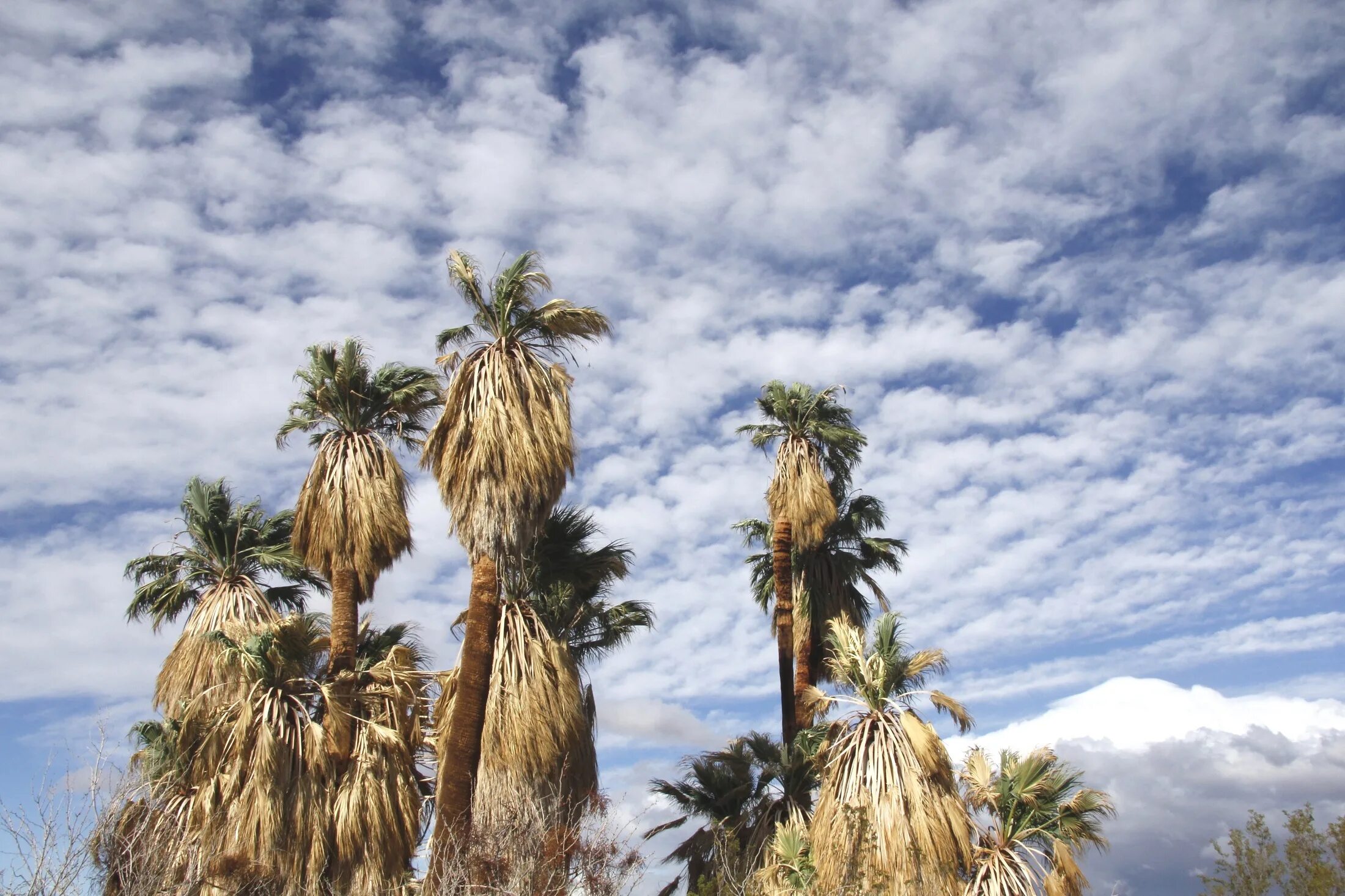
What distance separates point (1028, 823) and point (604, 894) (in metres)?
9.43

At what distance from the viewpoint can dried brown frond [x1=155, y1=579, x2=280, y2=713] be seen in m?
20.9

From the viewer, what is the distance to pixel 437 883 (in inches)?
600

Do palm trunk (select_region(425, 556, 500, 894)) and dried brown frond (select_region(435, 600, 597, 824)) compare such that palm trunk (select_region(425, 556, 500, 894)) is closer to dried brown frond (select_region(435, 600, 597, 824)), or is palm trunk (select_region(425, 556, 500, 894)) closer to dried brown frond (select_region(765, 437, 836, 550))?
dried brown frond (select_region(435, 600, 597, 824))

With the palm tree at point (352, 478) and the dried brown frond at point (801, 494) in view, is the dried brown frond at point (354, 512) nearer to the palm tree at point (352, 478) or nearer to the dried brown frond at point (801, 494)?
the palm tree at point (352, 478)

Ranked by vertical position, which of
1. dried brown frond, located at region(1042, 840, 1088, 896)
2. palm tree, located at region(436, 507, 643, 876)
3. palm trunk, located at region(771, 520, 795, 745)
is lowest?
dried brown frond, located at region(1042, 840, 1088, 896)

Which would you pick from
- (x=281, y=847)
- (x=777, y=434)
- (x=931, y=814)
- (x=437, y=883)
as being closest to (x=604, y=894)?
(x=437, y=883)

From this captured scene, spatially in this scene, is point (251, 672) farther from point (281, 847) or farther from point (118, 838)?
point (118, 838)

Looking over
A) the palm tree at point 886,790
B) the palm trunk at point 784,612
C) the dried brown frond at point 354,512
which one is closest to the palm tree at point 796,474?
the palm trunk at point 784,612

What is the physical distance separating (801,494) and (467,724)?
43.2 ft

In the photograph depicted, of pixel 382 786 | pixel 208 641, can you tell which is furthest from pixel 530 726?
pixel 208 641

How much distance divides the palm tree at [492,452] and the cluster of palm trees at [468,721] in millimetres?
44

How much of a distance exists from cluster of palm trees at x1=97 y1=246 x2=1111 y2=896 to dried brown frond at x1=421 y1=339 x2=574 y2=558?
0.05 metres

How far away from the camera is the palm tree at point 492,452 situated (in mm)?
16625

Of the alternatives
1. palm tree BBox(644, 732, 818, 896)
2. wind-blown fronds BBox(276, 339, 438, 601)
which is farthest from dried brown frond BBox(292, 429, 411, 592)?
palm tree BBox(644, 732, 818, 896)
